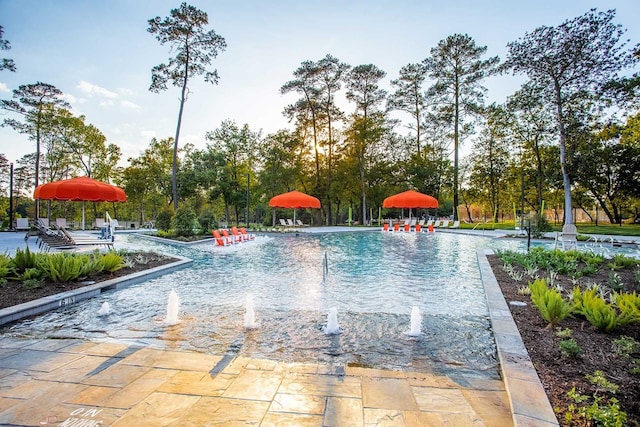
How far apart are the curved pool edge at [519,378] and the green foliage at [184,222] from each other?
1466cm

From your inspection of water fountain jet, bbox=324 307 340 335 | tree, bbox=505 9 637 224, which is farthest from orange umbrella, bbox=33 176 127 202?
tree, bbox=505 9 637 224

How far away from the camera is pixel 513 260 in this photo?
8273mm

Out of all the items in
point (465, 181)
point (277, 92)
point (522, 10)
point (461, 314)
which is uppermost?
point (277, 92)

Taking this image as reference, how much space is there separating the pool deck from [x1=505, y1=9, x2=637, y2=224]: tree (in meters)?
19.4

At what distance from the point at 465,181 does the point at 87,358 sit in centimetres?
3900

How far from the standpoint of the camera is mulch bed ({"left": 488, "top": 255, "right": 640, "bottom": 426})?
7.52 ft

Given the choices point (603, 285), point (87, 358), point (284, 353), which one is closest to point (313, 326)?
point (284, 353)

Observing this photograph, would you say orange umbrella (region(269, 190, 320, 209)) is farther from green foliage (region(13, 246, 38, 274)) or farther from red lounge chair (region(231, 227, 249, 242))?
green foliage (region(13, 246, 38, 274))

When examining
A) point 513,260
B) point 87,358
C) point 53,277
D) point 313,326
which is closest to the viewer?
point 87,358

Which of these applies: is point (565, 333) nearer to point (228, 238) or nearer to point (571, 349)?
point (571, 349)

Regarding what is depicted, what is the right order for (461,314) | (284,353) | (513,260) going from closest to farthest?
(284,353) → (461,314) → (513,260)

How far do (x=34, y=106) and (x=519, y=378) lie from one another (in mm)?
30976

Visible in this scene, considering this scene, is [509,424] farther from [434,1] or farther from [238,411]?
[434,1]

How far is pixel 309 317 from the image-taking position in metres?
4.54
